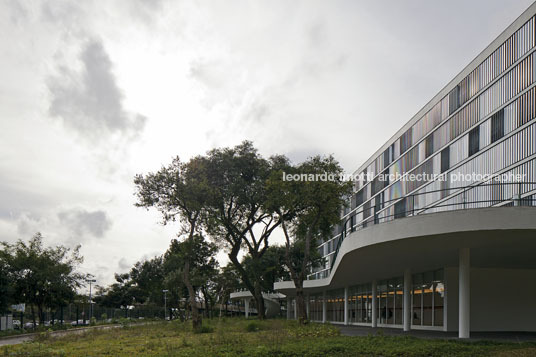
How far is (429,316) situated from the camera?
91.8 feet

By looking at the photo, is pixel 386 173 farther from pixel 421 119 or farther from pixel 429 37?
pixel 429 37

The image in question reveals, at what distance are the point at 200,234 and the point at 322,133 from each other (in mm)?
12416

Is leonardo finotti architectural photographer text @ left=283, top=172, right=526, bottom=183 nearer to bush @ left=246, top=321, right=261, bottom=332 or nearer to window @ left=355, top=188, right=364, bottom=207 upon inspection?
window @ left=355, top=188, right=364, bottom=207

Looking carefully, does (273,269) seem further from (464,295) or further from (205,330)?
(464,295)

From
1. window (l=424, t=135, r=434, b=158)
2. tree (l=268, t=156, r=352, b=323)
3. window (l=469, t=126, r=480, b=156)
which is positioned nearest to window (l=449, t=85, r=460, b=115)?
window (l=469, t=126, r=480, b=156)

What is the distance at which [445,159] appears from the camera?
42.8m

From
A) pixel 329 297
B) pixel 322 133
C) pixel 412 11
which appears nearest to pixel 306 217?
pixel 322 133

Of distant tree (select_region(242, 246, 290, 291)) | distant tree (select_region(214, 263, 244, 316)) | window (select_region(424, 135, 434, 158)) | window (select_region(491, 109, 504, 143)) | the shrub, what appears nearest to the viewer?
the shrub

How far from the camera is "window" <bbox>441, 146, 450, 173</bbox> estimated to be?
42344 millimetres

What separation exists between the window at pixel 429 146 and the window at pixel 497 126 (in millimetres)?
9102

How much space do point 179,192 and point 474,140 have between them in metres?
22.6

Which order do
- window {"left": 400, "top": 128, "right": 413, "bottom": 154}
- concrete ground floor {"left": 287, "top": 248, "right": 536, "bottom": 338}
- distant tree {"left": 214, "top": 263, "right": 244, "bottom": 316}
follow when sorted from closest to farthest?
concrete ground floor {"left": 287, "top": 248, "right": 536, "bottom": 338} < window {"left": 400, "top": 128, "right": 413, "bottom": 154} < distant tree {"left": 214, "top": 263, "right": 244, "bottom": 316}

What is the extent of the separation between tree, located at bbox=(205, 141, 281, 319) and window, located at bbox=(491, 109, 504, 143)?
1658 cm

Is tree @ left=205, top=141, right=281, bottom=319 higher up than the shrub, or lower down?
higher up
